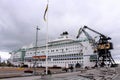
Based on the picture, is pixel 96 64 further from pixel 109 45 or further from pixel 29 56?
pixel 29 56

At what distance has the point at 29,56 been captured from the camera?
98.1 m

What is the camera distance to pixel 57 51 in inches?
3305

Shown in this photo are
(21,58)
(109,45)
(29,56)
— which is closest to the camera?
(109,45)

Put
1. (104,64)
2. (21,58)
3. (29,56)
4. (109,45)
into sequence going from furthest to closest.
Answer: (21,58) < (29,56) < (104,64) < (109,45)

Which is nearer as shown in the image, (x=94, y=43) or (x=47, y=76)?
(x=47, y=76)

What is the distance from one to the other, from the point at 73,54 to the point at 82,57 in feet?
12.7

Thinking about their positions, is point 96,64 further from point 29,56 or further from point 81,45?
point 29,56

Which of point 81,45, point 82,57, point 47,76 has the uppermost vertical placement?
point 81,45

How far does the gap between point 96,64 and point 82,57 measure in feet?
24.5

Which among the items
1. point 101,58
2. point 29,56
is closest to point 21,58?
point 29,56

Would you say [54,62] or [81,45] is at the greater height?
[81,45]

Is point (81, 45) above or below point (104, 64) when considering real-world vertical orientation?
above

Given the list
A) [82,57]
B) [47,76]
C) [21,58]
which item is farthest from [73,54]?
[47,76]

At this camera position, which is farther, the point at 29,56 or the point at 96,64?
the point at 29,56
